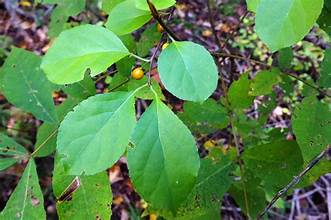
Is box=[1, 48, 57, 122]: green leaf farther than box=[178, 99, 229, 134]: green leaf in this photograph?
No

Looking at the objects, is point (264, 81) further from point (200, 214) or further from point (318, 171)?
point (200, 214)

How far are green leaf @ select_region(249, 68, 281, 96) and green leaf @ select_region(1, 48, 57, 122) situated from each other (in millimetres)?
587

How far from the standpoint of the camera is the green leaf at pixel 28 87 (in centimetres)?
109

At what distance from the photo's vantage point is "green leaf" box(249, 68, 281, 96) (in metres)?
1.27

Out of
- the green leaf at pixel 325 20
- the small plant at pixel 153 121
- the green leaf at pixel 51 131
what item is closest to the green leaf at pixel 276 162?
the small plant at pixel 153 121

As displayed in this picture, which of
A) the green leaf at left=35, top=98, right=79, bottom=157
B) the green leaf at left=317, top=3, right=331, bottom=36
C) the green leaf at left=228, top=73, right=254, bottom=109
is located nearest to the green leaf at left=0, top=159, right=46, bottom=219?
the green leaf at left=35, top=98, right=79, bottom=157

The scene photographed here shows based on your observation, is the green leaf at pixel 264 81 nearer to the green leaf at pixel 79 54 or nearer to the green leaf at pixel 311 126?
the green leaf at pixel 311 126

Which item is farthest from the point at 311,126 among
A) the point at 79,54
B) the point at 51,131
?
the point at 51,131

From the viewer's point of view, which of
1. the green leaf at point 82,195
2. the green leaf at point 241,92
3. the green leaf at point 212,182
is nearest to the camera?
the green leaf at point 82,195

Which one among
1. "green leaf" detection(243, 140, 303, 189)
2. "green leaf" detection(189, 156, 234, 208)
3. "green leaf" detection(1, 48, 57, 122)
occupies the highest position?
"green leaf" detection(1, 48, 57, 122)

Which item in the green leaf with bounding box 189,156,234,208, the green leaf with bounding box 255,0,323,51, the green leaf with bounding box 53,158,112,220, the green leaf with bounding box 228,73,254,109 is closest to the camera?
the green leaf with bounding box 255,0,323,51

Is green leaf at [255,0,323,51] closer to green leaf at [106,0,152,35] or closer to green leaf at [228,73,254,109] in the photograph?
green leaf at [106,0,152,35]

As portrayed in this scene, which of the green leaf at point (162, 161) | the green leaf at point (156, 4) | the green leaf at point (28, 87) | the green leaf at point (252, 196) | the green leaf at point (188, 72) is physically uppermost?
the green leaf at point (156, 4)

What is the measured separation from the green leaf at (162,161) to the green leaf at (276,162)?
0.42 metres
